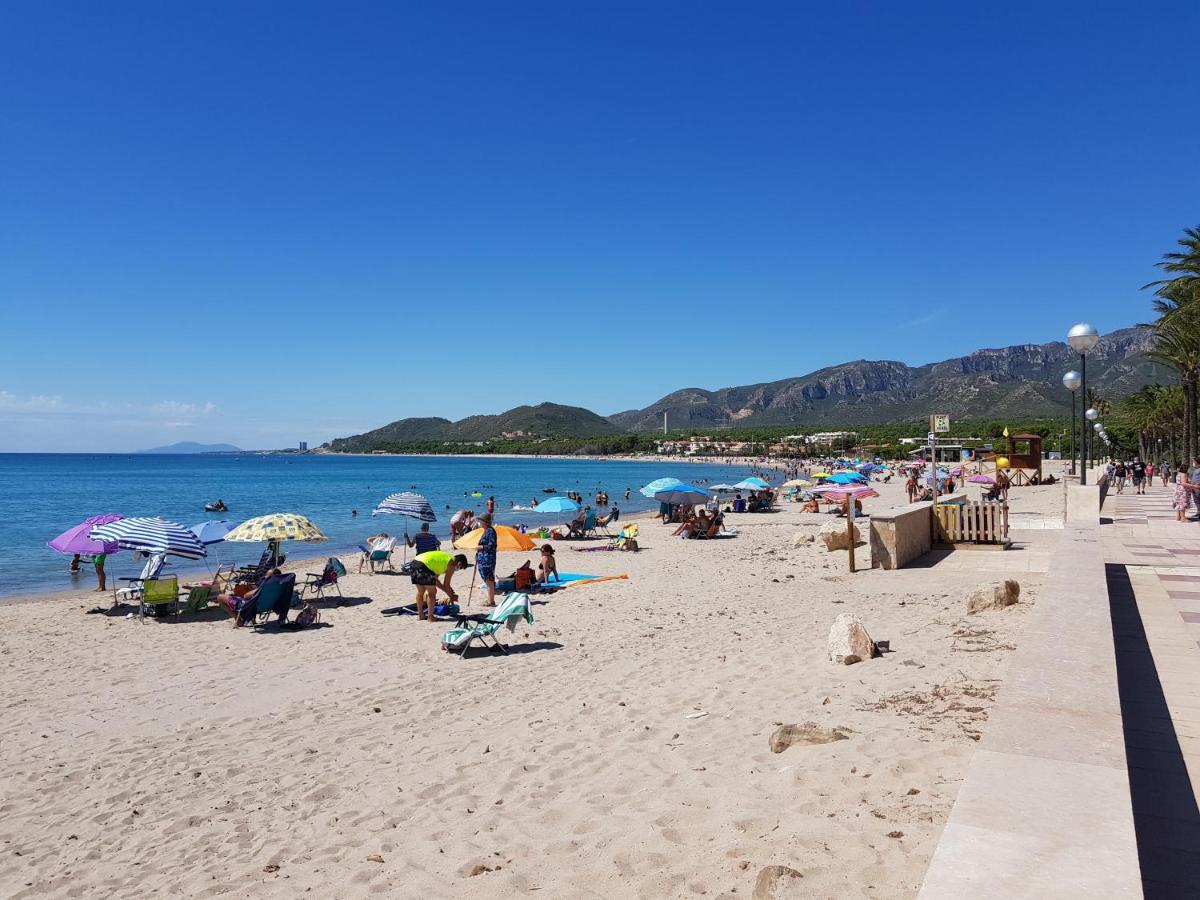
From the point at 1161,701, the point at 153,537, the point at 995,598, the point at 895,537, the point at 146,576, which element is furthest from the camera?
the point at 146,576

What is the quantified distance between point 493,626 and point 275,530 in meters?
5.72

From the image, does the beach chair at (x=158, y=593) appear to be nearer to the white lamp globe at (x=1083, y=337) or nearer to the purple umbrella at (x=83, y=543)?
the purple umbrella at (x=83, y=543)

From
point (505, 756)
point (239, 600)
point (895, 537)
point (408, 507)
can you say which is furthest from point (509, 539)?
point (505, 756)

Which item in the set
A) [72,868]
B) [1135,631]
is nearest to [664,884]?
[72,868]

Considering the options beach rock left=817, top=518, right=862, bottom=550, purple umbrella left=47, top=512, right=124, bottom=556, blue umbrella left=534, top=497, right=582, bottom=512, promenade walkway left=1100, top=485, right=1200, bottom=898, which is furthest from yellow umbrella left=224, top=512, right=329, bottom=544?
promenade walkway left=1100, top=485, right=1200, bottom=898

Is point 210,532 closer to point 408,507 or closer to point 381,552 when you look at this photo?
point 381,552

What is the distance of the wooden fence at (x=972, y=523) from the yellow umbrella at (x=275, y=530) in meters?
10.9

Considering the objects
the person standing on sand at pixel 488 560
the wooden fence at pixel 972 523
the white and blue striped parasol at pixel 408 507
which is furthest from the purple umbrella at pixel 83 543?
the wooden fence at pixel 972 523

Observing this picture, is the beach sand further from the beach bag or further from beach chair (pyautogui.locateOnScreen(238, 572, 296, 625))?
the beach bag

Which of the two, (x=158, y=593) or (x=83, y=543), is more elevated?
(x=83, y=543)

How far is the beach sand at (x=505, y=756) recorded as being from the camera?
12.8 ft

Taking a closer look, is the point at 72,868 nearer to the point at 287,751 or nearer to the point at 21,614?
the point at 287,751

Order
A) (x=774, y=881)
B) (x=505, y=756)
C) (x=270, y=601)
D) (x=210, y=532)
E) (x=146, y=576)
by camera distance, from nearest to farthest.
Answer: (x=774, y=881)
(x=505, y=756)
(x=270, y=601)
(x=146, y=576)
(x=210, y=532)

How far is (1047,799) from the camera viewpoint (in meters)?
2.58
